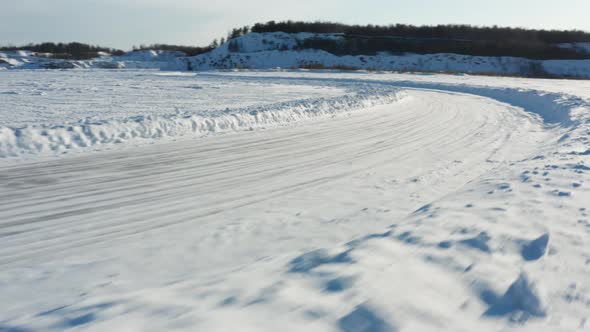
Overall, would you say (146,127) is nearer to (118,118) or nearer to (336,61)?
(118,118)

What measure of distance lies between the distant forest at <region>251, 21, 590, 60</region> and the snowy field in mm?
65872

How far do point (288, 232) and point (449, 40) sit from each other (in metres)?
83.0

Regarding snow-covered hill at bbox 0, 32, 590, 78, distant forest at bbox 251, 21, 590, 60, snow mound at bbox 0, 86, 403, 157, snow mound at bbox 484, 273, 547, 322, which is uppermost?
distant forest at bbox 251, 21, 590, 60

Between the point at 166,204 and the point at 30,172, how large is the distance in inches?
94.9

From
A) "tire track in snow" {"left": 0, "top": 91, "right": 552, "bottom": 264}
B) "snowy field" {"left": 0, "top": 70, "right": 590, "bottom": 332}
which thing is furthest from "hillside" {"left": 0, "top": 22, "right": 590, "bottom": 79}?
"snowy field" {"left": 0, "top": 70, "right": 590, "bottom": 332}

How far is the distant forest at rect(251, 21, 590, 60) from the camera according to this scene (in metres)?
65.3

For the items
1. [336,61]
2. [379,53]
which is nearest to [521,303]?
[336,61]

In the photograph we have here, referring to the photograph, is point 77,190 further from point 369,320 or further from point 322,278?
point 369,320

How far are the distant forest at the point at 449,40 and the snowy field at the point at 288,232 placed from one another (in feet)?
216

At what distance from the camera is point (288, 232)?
4055mm

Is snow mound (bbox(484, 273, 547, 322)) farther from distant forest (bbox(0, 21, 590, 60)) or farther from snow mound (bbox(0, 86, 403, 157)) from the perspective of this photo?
distant forest (bbox(0, 21, 590, 60))

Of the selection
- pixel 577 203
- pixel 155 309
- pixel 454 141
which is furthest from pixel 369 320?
pixel 454 141

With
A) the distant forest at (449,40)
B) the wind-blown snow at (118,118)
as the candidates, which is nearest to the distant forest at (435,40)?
the distant forest at (449,40)

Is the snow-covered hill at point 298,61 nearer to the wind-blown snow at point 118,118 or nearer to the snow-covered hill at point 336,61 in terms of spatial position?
the snow-covered hill at point 336,61
